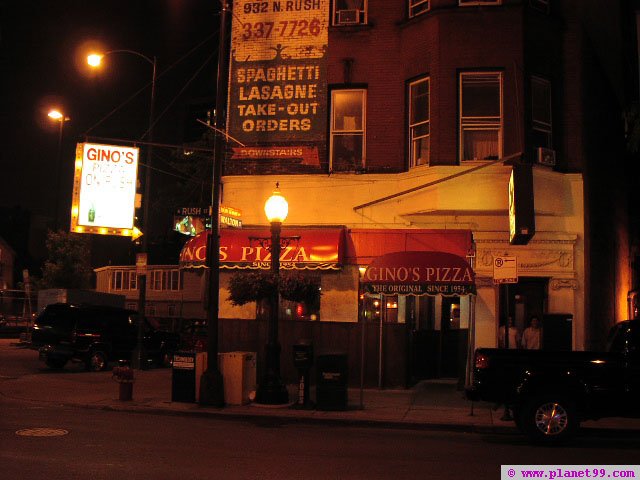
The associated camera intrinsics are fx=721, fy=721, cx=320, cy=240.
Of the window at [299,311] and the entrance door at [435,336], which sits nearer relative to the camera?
the window at [299,311]

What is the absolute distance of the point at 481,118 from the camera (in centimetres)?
1750

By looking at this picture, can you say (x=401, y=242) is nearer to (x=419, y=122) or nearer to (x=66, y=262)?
(x=419, y=122)

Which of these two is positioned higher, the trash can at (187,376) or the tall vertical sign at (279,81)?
the tall vertical sign at (279,81)

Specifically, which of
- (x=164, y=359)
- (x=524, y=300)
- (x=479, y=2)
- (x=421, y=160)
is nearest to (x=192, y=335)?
(x=164, y=359)

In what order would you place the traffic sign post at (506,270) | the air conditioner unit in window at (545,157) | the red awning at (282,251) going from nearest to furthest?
the traffic sign post at (506,270), the air conditioner unit in window at (545,157), the red awning at (282,251)

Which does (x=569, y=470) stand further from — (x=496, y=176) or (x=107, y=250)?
(x=107, y=250)

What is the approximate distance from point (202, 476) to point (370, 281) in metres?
8.79

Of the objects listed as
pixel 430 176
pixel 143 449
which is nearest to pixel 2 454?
pixel 143 449

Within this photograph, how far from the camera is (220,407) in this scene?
14211 mm

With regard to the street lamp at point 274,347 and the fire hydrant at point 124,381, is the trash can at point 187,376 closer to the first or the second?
the fire hydrant at point 124,381

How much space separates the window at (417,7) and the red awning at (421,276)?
21.3 feet

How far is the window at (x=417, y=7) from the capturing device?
18.4 metres

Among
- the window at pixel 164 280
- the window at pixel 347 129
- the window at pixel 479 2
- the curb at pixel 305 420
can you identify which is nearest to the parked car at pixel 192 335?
the window at pixel 347 129

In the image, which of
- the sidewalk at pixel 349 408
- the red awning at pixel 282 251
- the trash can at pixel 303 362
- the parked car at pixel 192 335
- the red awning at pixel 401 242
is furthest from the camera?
the parked car at pixel 192 335
